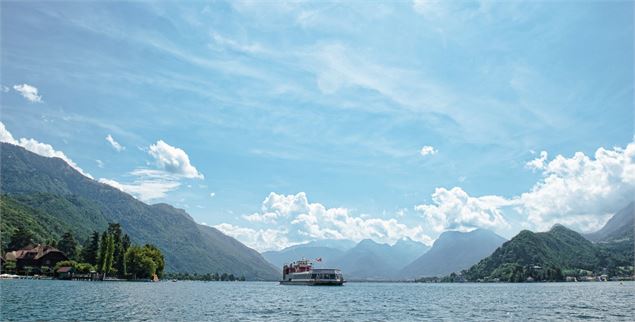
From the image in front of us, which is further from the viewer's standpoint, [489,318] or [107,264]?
[107,264]

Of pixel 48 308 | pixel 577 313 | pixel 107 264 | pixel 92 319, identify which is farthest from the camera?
pixel 107 264

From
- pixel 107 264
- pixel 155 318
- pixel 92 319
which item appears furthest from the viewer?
pixel 107 264

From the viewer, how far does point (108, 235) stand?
649 ft

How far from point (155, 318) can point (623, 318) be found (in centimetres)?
5716

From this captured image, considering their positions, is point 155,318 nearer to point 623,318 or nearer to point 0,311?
point 0,311

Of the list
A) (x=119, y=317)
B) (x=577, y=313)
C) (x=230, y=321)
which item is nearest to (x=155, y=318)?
(x=119, y=317)

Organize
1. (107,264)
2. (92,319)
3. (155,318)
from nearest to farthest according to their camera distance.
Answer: (92,319)
(155,318)
(107,264)

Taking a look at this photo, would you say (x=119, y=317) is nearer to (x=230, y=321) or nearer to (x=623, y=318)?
(x=230, y=321)

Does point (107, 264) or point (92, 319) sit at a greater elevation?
point (107, 264)

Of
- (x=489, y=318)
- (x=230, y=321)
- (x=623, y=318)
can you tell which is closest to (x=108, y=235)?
(x=230, y=321)

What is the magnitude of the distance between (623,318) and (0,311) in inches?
2951

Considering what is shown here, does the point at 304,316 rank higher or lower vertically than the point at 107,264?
lower

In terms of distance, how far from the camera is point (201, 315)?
61.8 metres

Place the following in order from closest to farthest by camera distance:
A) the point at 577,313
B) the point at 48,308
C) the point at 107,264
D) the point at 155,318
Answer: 1. the point at 155,318
2. the point at 48,308
3. the point at 577,313
4. the point at 107,264
